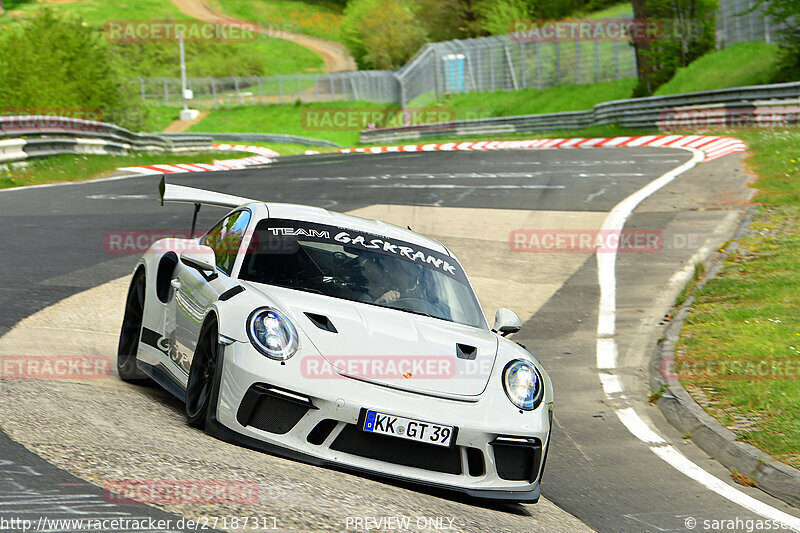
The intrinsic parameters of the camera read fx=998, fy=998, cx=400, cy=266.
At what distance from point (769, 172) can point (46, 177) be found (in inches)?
606

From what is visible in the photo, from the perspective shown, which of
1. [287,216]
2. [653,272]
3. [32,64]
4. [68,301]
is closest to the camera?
[287,216]

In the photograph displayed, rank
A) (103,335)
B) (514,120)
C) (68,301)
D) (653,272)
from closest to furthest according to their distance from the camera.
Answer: (103,335)
(68,301)
(653,272)
(514,120)

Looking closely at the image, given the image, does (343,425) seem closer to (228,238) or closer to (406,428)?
(406,428)

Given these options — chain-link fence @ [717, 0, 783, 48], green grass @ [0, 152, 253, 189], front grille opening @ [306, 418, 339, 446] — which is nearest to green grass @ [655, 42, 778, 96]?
chain-link fence @ [717, 0, 783, 48]

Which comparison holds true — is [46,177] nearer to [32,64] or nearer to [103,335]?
[32,64]

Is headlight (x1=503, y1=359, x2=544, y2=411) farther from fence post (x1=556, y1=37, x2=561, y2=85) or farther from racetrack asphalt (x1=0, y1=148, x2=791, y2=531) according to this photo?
fence post (x1=556, y1=37, x2=561, y2=85)

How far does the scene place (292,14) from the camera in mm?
136250

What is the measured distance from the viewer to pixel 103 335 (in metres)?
8.76

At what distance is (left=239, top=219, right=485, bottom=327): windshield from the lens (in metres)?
Answer: 6.40

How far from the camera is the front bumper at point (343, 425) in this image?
5.20 metres

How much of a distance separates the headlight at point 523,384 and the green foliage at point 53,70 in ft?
99.5

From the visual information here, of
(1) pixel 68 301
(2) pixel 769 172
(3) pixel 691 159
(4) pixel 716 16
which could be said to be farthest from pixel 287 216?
(4) pixel 716 16

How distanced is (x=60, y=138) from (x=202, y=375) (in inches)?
814

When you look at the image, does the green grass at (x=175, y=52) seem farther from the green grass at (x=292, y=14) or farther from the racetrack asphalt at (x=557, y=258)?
the racetrack asphalt at (x=557, y=258)
